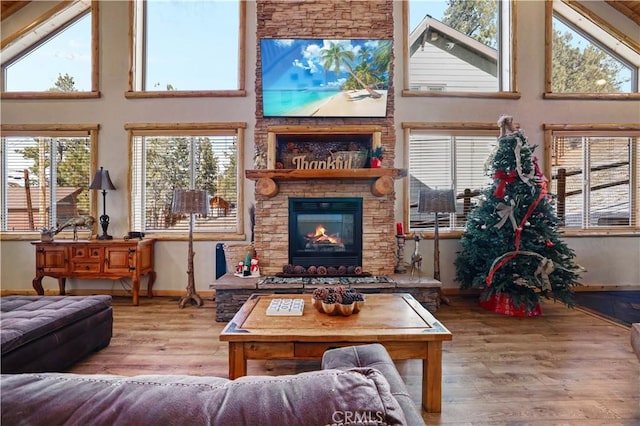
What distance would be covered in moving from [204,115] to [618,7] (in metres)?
6.30

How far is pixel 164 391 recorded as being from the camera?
2.39 feet

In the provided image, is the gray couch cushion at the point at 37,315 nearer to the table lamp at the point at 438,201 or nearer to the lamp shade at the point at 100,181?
the lamp shade at the point at 100,181

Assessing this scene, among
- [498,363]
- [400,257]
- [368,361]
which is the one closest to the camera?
[368,361]

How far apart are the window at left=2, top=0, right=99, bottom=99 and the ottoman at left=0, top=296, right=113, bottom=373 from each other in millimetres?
3465

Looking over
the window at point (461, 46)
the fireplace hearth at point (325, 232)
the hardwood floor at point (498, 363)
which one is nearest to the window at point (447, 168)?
the window at point (461, 46)

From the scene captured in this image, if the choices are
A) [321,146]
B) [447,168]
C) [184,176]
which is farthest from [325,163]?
[184,176]

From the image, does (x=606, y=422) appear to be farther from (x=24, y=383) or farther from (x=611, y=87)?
(x=611, y=87)

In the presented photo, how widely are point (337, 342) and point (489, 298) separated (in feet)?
9.35

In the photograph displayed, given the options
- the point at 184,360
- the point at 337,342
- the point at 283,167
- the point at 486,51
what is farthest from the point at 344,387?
the point at 486,51

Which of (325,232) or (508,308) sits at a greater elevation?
(325,232)

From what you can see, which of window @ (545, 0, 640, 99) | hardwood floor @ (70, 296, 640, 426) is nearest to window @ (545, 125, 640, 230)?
window @ (545, 0, 640, 99)

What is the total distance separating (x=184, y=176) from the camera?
15.8 feet

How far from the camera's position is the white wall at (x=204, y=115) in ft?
15.4

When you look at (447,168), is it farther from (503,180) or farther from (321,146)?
(321,146)
